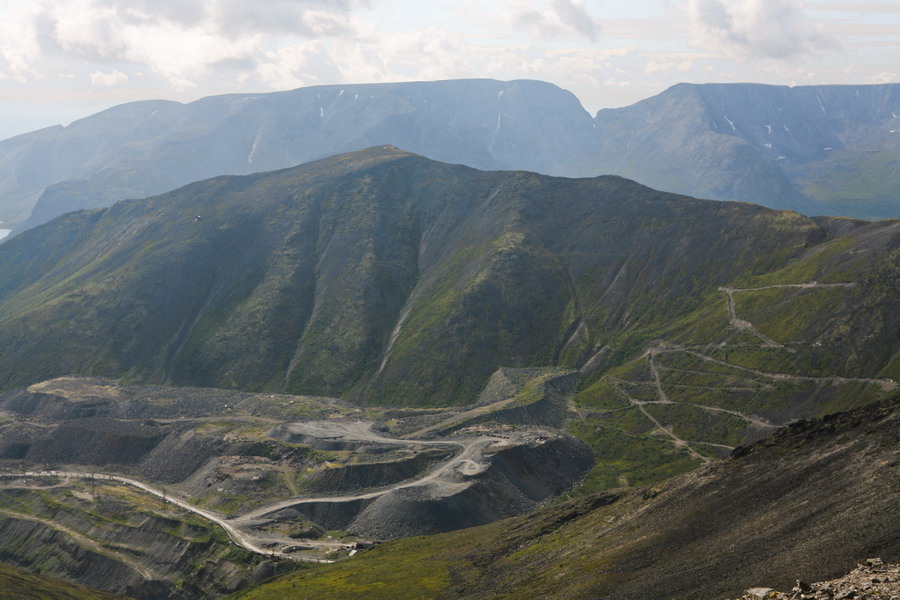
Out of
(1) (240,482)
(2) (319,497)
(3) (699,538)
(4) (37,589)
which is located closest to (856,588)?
(3) (699,538)

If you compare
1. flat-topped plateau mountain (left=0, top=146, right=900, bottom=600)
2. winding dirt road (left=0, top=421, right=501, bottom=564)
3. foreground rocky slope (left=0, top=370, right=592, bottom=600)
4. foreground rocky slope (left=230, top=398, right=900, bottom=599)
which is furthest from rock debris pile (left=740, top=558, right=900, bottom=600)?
foreground rocky slope (left=0, top=370, right=592, bottom=600)

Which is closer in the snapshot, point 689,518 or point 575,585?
point 575,585

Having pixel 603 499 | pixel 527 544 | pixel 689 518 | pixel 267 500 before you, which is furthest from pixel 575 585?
pixel 267 500

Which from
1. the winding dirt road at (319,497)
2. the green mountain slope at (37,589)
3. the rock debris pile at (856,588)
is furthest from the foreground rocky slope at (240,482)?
the rock debris pile at (856,588)

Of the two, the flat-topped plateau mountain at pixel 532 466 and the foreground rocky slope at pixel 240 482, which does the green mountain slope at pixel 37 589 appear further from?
the flat-topped plateau mountain at pixel 532 466

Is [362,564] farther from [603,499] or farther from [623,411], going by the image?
[623,411]
